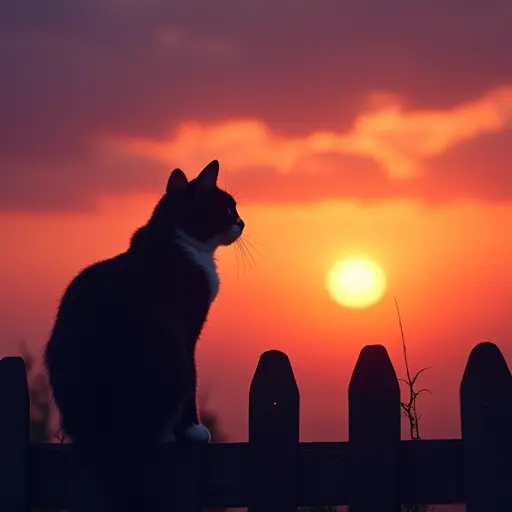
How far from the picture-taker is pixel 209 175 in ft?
15.9

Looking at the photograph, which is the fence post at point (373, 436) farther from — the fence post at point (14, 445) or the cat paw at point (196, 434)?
the fence post at point (14, 445)

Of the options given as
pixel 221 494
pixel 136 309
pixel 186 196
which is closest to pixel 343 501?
pixel 221 494

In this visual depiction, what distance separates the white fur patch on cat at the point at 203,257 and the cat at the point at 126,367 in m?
0.25

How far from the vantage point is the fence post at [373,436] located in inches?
151

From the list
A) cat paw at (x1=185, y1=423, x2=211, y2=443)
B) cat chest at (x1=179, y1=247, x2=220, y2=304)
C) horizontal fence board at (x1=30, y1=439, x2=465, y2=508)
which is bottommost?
horizontal fence board at (x1=30, y1=439, x2=465, y2=508)

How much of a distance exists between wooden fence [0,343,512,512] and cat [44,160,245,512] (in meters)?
0.15

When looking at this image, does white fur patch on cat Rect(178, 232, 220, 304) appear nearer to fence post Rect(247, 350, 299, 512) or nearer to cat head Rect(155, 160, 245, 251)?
cat head Rect(155, 160, 245, 251)

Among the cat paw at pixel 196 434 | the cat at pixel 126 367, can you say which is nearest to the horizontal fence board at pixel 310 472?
the cat at pixel 126 367

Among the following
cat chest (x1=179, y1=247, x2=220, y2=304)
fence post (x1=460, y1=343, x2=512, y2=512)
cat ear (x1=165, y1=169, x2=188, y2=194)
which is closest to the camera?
fence post (x1=460, y1=343, x2=512, y2=512)

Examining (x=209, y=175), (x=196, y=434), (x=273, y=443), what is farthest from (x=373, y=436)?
(x=209, y=175)

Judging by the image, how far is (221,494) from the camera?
12.5 ft

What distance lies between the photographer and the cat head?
4824 mm

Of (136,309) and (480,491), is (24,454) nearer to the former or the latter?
(136,309)

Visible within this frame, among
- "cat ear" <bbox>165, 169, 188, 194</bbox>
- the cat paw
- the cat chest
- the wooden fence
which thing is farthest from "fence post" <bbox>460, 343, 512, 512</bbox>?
"cat ear" <bbox>165, 169, 188, 194</bbox>
